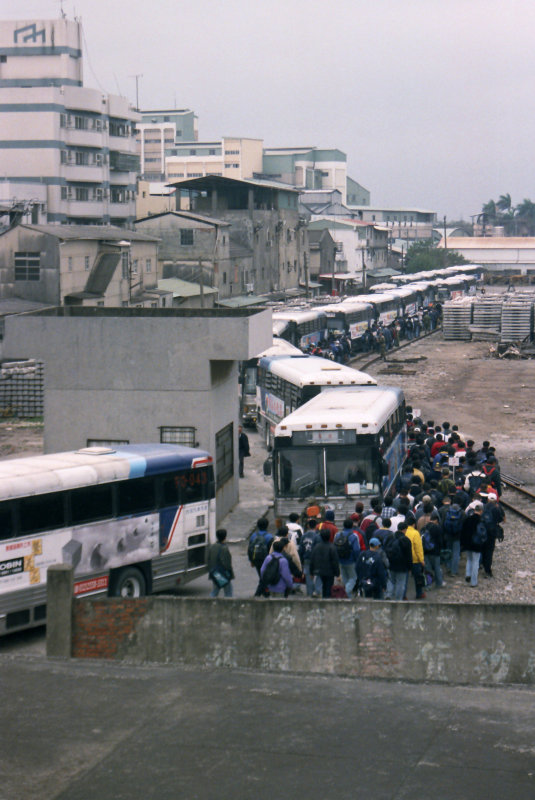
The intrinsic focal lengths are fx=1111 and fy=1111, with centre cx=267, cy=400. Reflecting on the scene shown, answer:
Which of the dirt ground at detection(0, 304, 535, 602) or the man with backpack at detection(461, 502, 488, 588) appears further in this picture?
the dirt ground at detection(0, 304, 535, 602)

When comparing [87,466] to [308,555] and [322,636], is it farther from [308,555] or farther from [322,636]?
[322,636]

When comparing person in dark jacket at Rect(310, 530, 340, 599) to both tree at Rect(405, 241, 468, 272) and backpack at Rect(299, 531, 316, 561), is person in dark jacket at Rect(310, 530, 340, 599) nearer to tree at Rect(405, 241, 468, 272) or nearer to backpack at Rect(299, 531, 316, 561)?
backpack at Rect(299, 531, 316, 561)

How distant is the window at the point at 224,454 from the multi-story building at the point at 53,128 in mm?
46818

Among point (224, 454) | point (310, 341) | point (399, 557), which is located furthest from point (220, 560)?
point (310, 341)

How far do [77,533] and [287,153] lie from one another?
150809mm

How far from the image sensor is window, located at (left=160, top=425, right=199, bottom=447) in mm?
21484


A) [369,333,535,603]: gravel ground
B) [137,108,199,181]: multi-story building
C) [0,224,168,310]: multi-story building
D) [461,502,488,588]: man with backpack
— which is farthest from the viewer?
[137,108,199,181]: multi-story building

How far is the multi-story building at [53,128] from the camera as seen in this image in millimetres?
69312

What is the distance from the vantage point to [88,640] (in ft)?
43.1

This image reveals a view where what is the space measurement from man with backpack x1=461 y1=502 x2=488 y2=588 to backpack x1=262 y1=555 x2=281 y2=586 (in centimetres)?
394

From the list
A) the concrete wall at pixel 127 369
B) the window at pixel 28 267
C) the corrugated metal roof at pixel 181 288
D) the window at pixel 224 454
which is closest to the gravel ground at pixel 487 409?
the window at pixel 224 454

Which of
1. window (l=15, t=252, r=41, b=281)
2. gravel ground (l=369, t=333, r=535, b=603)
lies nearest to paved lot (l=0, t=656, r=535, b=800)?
gravel ground (l=369, t=333, r=535, b=603)

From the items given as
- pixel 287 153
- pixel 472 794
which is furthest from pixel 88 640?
pixel 287 153

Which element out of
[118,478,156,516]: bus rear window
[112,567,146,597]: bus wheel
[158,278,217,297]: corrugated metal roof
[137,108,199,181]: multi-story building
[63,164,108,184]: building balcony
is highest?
[137,108,199,181]: multi-story building
